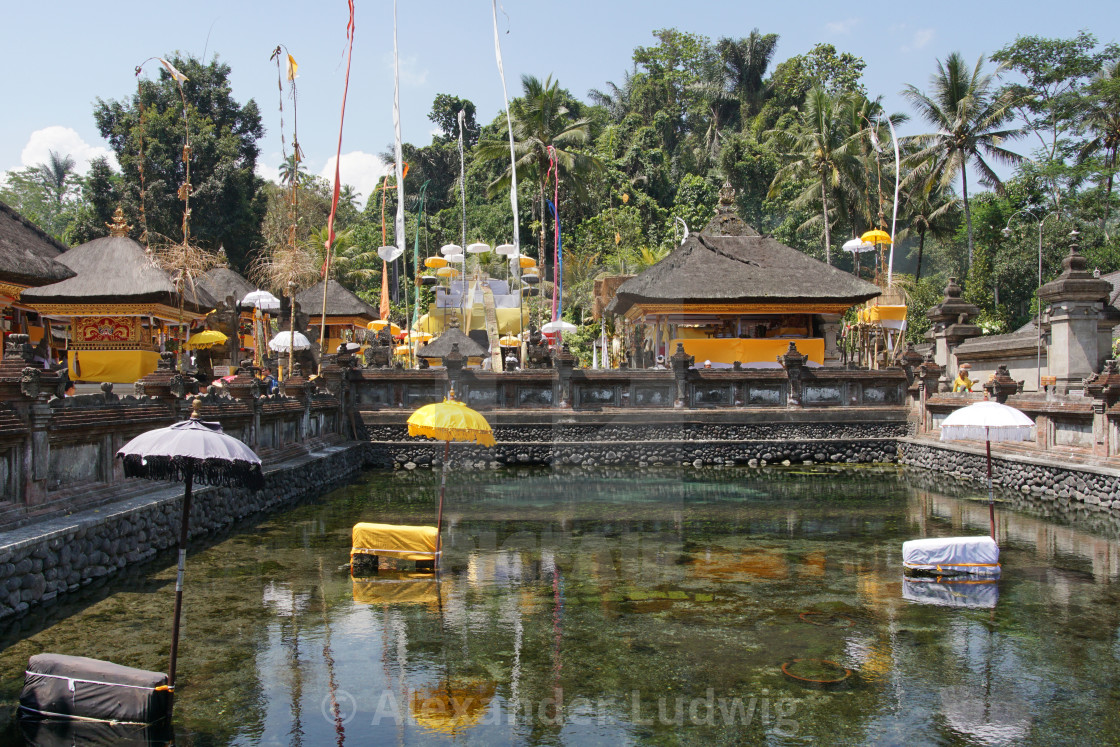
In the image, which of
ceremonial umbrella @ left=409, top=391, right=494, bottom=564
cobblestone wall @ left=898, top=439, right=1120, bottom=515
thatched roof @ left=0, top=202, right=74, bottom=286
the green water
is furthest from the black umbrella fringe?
cobblestone wall @ left=898, top=439, right=1120, bottom=515

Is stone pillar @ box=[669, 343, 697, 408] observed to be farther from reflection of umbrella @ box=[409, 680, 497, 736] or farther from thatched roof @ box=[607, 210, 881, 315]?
reflection of umbrella @ box=[409, 680, 497, 736]

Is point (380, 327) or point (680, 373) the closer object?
point (680, 373)

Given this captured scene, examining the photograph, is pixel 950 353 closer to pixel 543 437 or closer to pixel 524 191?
pixel 543 437

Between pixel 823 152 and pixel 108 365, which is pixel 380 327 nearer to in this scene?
pixel 108 365

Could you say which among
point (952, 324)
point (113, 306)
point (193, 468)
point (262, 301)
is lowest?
point (193, 468)

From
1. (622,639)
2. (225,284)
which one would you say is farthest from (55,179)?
(622,639)

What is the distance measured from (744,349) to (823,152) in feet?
46.4

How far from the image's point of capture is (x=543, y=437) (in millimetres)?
23156

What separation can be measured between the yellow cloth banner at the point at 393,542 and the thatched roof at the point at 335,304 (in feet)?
90.4

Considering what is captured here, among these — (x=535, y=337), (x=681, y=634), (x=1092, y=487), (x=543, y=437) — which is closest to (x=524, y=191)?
(x=535, y=337)

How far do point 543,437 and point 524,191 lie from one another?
2813cm

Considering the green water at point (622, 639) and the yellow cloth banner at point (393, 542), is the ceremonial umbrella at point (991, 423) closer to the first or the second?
the green water at point (622, 639)

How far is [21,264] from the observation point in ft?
57.8

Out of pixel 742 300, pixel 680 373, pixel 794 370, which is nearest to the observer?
pixel 680 373
